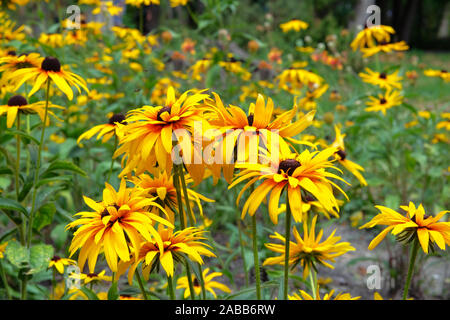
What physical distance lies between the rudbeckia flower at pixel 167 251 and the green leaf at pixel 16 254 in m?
0.57

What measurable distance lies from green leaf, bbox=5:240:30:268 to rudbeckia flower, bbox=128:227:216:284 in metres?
0.57

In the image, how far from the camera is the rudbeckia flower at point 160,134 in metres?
0.83

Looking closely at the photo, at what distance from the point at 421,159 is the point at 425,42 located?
2030 centimetres

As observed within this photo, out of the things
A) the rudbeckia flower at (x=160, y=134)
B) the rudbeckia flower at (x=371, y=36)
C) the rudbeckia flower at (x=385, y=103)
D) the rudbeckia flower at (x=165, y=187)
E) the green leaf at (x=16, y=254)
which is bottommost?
the green leaf at (x=16, y=254)

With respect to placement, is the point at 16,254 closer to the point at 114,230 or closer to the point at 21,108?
the point at 21,108

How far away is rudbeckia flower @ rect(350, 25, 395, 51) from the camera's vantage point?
9.63 feet

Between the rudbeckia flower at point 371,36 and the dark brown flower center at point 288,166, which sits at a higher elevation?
the rudbeckia flower at point 371,36

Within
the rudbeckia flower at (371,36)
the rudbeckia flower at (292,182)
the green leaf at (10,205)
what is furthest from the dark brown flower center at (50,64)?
the rudbeckia flower at (371,36)

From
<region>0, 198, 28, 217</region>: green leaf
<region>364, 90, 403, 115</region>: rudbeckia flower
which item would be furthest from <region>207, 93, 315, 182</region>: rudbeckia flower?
<region>364, 90, 403, 115</region>: rudbeckia flower

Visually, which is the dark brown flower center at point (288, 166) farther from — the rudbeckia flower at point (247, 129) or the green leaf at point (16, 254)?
the green leaf at point (16, 254)

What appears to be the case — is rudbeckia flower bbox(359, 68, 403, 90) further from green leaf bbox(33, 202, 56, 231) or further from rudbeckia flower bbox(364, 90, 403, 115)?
green leaf bbox(33, 202, 56, 231)

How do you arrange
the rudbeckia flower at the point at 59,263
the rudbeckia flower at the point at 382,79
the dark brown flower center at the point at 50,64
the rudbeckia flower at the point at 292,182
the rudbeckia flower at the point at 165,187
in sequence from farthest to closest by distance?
the rudbeckia flower at the point at 382,79 → the rudbeckia flower at the point at 59,263 → the dark brown flower center at the point at 50,64 → the rudbeckia flower at the point at 165,187 → the rudbeckia flower at the point at 292,182

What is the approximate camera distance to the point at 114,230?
798 mm
